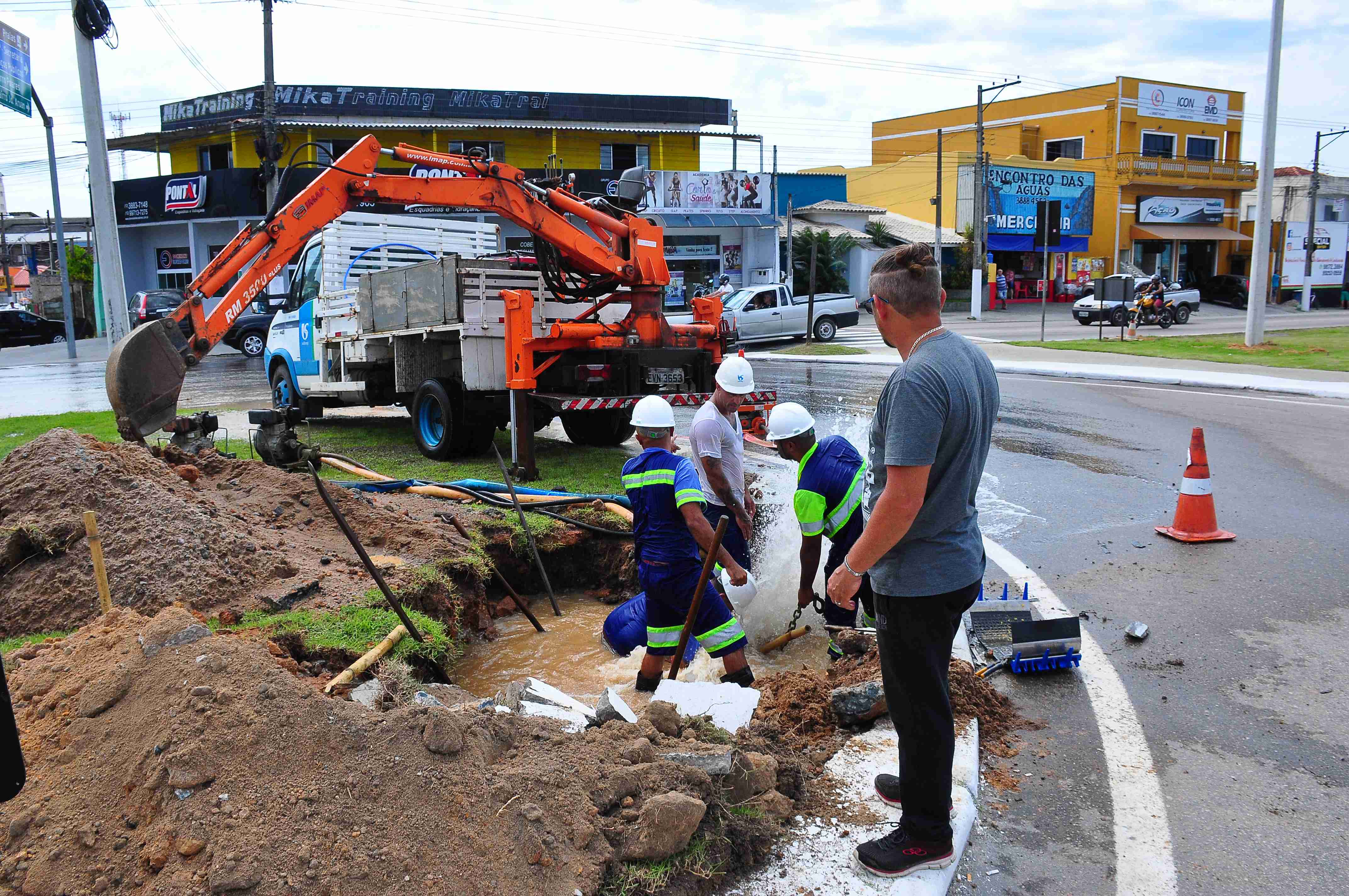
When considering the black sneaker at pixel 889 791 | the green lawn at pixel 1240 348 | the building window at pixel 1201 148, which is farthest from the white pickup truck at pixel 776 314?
the building window at pixel 1201 148

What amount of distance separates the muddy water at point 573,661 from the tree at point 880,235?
39.9 m

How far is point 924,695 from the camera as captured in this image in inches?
121

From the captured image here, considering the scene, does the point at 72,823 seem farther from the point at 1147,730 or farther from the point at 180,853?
the point at 1147,730

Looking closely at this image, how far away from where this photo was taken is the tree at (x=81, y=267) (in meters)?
43.3

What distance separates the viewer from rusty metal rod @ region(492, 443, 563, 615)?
669 cm

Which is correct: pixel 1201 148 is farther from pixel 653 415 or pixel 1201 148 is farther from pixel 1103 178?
pixel 653 415

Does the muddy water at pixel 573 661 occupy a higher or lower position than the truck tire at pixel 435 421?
lower

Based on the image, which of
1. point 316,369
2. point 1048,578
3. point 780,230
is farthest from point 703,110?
Result: point 1048,578

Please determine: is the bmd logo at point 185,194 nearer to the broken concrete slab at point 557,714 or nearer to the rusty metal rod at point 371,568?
the rusty metal rod at point 371,568

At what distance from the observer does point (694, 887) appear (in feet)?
9.69

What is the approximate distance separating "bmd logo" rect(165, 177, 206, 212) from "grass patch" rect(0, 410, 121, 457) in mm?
24856

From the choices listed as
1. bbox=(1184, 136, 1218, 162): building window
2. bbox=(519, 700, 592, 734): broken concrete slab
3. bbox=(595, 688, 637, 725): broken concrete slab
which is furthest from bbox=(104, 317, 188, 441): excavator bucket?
bbox=(1184, 136, 1218, 162): building window

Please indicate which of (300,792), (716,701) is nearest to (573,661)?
(716,701)

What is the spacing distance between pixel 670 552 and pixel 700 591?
0.63 meters
